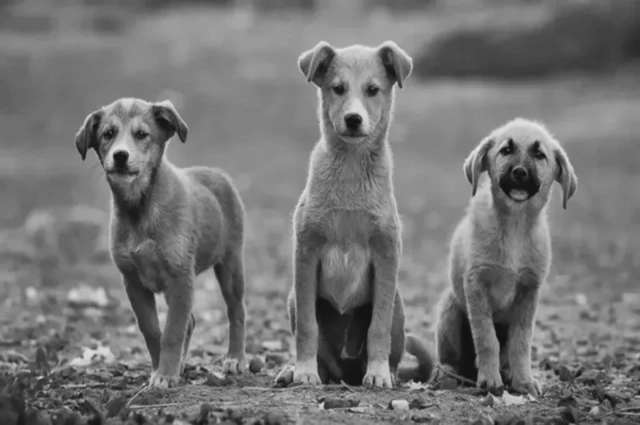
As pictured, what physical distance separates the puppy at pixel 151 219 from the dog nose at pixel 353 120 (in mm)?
1210

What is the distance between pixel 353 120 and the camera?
673cm

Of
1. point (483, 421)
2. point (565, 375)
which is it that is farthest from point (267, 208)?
point (483, 421)

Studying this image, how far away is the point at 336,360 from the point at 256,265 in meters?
7.24

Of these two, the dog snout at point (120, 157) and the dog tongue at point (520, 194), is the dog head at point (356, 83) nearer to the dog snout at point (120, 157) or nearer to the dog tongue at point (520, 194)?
the dog tongue at point (520, 194)

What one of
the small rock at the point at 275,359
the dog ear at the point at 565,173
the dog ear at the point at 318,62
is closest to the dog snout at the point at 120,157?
the dog ear at the point at 318,62

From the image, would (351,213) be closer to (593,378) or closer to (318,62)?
(318,62)

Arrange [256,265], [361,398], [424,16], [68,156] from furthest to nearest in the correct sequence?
[424,16] < [68,156] < [256,265] < [361,398]

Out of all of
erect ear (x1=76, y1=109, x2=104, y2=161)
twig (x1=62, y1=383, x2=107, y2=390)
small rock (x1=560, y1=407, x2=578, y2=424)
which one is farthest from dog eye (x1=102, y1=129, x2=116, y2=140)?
small rock (x1=560, y1=407, x2=578, y2=424)

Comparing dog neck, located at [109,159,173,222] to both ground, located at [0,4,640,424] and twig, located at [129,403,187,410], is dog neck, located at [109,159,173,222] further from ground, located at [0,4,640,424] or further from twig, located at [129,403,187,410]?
twig, located at [129,403,187,410]

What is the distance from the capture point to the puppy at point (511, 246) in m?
7.02

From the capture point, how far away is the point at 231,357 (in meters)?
7.81

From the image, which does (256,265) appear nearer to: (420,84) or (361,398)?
(361,398)

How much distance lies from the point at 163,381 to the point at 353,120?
7.38ft

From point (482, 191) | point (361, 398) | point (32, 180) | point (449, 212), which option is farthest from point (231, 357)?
point (32, 180)
